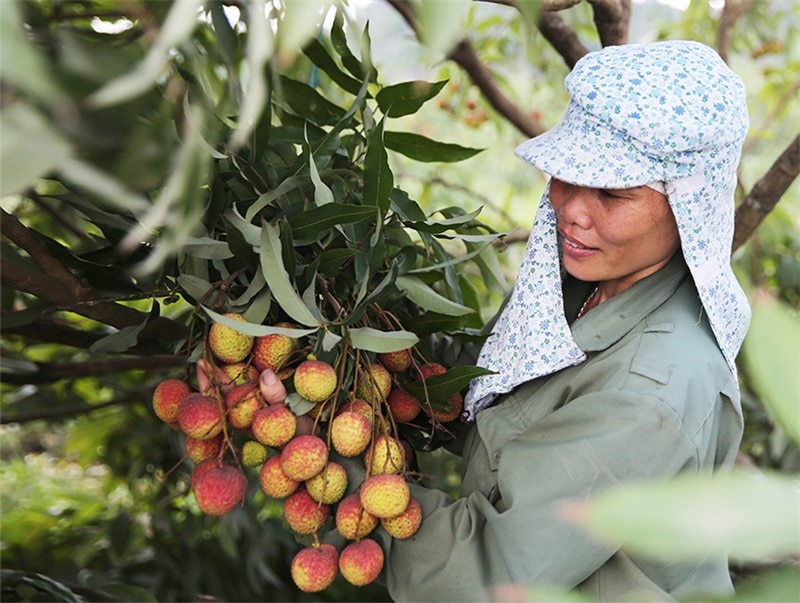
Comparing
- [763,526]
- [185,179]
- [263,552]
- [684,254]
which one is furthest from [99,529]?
[763,526]

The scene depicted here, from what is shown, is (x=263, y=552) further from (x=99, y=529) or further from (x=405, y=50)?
(x=405, y=50)

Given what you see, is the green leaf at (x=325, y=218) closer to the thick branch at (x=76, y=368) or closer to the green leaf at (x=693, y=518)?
the thick branch at (x=76, y=368)

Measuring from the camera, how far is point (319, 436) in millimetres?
837

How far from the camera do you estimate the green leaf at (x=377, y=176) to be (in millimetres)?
812

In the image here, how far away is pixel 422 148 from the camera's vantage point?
1.03 metres

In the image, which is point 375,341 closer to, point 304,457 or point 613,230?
point 304,457

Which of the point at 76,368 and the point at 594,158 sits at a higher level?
the point at 594,158

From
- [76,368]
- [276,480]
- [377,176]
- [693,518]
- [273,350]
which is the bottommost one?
[76,368]

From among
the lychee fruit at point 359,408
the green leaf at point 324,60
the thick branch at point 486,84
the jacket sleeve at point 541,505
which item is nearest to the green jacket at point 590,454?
the jacket sleeve at point 541,505

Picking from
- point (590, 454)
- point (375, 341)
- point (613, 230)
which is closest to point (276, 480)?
point (375, 341)

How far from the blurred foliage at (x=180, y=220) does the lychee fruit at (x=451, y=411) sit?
78 millimetres

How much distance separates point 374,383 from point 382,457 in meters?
0.06

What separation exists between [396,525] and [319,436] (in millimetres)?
105

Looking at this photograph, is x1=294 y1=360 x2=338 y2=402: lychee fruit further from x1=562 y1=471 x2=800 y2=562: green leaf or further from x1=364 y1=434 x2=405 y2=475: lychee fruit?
x1=562 y1=471 x2=800 y2=562: green leaf
